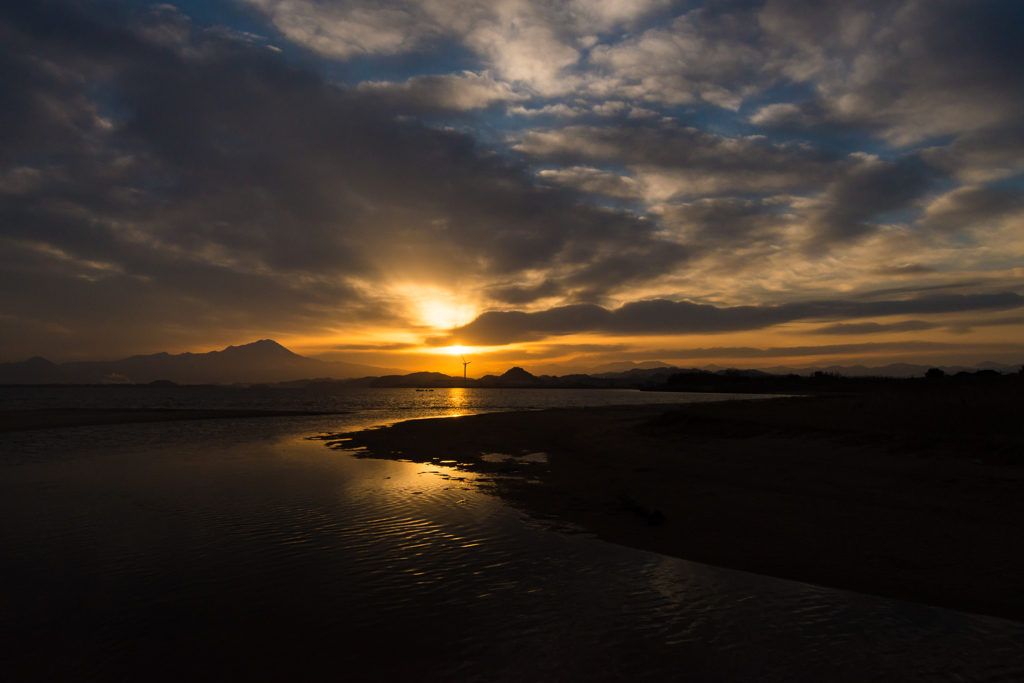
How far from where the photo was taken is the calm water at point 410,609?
20.1ft

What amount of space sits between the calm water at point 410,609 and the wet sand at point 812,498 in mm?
984

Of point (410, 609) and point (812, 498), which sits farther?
point (812, 498)

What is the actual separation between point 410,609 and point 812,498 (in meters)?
11.0

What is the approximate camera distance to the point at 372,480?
60.6 ft

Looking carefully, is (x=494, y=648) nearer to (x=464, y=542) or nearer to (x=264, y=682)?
(x=264, y=682)

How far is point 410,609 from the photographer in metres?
7.72

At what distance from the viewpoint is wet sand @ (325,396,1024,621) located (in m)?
8.94

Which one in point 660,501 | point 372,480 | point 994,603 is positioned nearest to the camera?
point 994,603

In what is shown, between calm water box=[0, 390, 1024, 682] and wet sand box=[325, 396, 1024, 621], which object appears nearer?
calm water box=[0, 390, 1024, 682]

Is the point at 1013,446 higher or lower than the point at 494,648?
higher

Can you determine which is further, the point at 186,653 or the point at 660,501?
the point at 660,501

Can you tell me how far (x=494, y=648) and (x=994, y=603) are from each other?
7.30m

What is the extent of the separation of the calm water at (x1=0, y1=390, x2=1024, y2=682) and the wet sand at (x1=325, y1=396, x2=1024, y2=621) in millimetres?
984

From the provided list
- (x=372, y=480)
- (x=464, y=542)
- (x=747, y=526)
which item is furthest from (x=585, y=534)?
(x=372, y=480)
